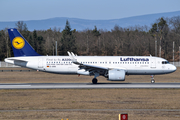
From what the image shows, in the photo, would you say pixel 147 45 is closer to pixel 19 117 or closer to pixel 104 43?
pixel 104 43

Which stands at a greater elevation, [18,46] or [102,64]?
[18,46]

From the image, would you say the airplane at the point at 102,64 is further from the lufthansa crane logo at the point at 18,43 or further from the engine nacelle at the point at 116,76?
the engine nacelle at the point at 116,76

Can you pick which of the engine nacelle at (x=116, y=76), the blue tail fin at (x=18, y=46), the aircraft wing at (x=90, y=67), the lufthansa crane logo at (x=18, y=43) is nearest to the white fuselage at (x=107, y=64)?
the blue tail fin at (x=18, y=46)

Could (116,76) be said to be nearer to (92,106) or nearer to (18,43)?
(92,106)

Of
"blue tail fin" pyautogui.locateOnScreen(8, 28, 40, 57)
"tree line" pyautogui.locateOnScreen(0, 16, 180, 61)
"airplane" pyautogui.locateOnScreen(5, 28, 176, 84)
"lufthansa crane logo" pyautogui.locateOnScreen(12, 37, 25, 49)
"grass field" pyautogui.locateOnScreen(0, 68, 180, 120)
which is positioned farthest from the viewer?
"tree line" pyautogui.locateOnScreen(0, 16, 180, 61)

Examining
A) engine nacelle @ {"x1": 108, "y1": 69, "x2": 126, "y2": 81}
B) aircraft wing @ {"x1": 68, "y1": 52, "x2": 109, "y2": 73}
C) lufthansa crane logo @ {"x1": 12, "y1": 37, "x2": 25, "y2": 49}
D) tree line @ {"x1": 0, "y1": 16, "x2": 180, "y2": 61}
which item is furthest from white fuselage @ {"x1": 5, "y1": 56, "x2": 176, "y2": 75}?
tree line @ {"x1": 0, "y1": 16, "x2": 180, "y2": 61}

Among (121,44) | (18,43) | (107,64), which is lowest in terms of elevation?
(107,64)

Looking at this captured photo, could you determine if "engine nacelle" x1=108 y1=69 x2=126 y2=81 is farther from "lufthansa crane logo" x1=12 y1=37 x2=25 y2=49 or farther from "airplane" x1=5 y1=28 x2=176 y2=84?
"lufthansa crane logo" x1=12 y1=37 x2=25 y2=49

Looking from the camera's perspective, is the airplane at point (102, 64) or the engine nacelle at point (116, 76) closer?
the engine nacelle at point (116, 76)

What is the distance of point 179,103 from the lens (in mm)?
19219

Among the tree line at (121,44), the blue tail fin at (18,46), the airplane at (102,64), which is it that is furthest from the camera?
the tree line at (121,44)

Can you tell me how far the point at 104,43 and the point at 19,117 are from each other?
92.1m

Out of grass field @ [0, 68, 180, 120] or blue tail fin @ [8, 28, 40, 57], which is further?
blue tail fin @ [8, 28, 40, 57]

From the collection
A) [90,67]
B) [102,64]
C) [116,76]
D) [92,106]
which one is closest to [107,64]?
[102,64]
